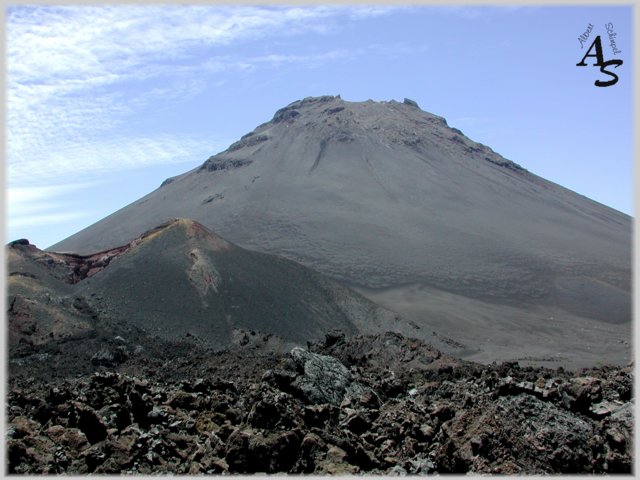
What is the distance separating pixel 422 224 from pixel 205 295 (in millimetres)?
43146

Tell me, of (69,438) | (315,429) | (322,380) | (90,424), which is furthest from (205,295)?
(315,429)

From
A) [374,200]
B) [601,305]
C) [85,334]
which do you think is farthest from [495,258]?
[85,334]

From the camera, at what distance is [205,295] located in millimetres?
40375

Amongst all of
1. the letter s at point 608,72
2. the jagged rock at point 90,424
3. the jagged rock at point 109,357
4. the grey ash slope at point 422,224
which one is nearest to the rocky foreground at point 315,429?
the jagged rock at point 90,424

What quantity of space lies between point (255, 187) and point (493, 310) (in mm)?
39043

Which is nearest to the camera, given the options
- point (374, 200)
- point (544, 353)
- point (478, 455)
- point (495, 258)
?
point (478, 455)

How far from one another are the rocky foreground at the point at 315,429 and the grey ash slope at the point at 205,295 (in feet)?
65.5

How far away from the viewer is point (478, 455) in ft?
35.1

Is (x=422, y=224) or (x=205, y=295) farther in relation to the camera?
(x=422, y=224)

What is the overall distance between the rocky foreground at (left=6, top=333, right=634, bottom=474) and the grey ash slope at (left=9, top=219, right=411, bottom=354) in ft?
65.5

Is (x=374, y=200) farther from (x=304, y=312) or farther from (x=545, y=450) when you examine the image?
(x=545, y=450)

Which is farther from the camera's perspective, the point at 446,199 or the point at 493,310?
the point at 446,199

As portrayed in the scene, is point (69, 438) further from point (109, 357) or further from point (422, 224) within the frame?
point (422, 224)

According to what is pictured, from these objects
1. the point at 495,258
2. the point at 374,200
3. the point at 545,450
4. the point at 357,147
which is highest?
the point at 357,147
